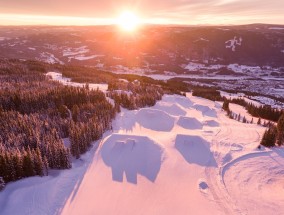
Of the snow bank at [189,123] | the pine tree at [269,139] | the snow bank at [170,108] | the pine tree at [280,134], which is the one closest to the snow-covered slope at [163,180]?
the pine tree at [269,139]

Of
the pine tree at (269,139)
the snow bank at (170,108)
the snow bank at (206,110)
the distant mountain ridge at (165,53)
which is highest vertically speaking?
the pine tree at (269,139)

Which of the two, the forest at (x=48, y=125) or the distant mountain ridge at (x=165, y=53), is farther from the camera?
the distant mountain ridge at (x=165, y=53)

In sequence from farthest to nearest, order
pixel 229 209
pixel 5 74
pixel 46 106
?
pixel 5 74 → pixel 46 106 → pixel 229 209

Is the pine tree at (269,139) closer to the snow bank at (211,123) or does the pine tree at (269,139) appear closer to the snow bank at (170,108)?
the snow bank at (211,123)

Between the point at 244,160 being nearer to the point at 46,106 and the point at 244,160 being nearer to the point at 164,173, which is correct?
the point at 164,173

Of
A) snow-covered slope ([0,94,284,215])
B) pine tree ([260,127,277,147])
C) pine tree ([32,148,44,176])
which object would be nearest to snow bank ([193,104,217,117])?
snow-covered slope ([0,94,284,215])

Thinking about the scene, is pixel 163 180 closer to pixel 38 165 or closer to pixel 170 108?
pixel 38 165

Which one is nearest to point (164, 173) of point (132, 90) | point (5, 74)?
point (132, 90)

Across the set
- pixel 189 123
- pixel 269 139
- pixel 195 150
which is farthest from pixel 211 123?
pixel 195 150

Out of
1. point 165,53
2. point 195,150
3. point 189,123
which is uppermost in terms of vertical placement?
point 195,150
